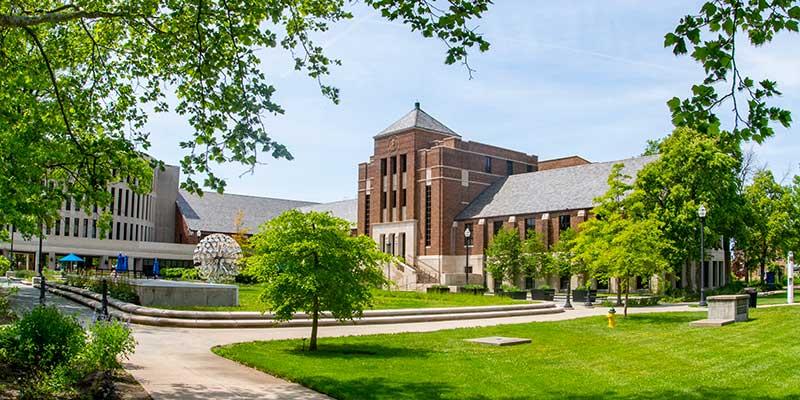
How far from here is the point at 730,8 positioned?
8383 millimetres

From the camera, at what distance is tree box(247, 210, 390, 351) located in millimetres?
15641

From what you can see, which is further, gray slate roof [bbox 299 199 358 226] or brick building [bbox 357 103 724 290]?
gray slate roof [bbox 299 199 358 226]

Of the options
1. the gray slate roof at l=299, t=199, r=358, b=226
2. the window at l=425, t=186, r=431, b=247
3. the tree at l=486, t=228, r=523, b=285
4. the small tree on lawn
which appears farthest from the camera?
the gray slate roof at l=299, t=199, r=358, b=226

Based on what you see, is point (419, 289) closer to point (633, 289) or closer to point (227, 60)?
point (633, 289)

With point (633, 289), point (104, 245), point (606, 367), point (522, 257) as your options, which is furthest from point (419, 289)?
point (606, 367)

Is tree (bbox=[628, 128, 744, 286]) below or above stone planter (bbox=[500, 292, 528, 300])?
above

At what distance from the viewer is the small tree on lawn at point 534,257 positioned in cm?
5197

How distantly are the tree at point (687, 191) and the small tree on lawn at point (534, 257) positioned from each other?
32.7 ft

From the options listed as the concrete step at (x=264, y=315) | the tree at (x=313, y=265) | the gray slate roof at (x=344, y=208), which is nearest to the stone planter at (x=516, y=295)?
the concrete step at (x=264, y=315)

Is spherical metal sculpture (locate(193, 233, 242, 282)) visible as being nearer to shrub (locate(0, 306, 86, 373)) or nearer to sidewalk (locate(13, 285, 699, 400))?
sidewalk (locate(13, 285, 699, 400))

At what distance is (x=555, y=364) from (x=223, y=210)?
82.2 metres

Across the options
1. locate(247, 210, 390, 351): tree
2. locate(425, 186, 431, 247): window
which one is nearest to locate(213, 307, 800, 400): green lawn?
locate(247, 210, 390, 351): tree

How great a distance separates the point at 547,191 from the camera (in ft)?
196

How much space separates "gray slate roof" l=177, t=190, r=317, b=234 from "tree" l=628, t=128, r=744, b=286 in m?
52.1
